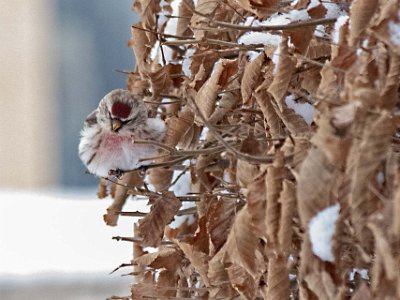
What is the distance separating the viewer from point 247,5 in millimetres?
1729

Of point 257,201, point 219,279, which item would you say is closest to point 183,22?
point 219,279

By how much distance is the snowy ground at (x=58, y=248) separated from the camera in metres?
5.91

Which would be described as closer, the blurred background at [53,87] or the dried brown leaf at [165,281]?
the dried brown leaf at [165,281]

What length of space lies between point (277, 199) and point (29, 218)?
570 centimetres

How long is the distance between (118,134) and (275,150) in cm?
135

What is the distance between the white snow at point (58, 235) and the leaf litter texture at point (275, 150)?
3.73 metres

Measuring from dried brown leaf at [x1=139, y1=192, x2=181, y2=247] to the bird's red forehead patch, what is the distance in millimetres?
783

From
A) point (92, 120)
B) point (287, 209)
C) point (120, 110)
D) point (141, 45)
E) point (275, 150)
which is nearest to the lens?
point (287, 209)

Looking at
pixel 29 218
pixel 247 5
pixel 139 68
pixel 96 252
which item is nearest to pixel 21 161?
pixel 29 218

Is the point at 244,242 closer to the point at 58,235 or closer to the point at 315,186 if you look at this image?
the point at 315,186

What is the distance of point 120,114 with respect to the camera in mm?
2697

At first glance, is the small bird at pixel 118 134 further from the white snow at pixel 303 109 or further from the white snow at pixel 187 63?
the white snow at pixel 303 109

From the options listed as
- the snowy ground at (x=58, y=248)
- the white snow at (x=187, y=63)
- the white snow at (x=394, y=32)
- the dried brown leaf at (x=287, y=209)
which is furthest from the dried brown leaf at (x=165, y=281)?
the snowy ground at (x=58, y=248)

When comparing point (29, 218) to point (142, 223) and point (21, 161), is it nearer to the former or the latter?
point (21, 161)
